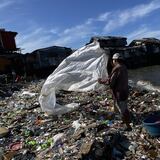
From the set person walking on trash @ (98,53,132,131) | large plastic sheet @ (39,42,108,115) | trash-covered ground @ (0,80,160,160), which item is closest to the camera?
trash-covered ground @ (0,80,160,160)

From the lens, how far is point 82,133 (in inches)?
254

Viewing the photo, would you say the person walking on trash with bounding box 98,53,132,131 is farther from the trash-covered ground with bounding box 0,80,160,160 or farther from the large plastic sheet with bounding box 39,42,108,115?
the large plastic sheet with bounding box 39,42,108,115

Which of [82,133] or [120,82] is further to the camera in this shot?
[120,82]

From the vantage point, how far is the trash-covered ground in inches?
223

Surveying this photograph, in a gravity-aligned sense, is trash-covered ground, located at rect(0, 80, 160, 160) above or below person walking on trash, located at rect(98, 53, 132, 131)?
below

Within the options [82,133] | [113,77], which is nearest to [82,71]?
[113,77]

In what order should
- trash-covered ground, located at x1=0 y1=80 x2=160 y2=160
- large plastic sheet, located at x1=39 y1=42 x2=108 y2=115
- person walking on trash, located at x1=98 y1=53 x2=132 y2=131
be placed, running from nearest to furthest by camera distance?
trash-covered ground, located at x1=0 y1=80 x2=160 y2=160, person walking on trash, located at x1=98 y1=53 x2=132 y2=131, large plastic sheet, located at x1=39 y1=42 x2=108 y2=115

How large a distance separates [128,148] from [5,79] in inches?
572

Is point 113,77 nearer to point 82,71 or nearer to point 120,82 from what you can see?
point 120,82

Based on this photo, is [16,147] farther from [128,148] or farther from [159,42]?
[159,42]

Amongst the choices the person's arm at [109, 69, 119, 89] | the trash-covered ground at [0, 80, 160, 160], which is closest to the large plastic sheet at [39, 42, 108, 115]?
the trash-covered ground at [0, 80, 160, 160]

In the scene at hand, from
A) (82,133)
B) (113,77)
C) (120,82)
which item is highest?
(113,77)

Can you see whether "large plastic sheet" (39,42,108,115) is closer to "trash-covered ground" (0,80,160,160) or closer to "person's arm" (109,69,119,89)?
"trash-covered ground" (0,80,160,160)

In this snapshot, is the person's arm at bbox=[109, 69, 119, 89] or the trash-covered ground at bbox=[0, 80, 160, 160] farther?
the person's arm at bbox=[109, 69, 119, 89]
